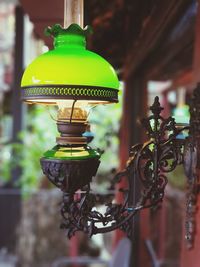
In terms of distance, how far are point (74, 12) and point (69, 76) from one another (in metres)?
0.20

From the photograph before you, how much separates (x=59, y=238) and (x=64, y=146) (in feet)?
11.1

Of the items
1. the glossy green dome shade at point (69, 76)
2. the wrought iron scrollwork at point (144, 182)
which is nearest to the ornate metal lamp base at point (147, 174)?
the wrought iron scrollwork at point (144, 182)

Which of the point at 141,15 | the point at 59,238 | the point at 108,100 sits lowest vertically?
the point at 59,238

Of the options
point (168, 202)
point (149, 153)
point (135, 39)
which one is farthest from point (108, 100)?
point (168, 202)

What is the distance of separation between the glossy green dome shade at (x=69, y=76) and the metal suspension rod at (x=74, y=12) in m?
0.06

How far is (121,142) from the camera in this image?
345cm

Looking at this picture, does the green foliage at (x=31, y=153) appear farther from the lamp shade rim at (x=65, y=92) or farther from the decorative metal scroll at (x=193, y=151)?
the lamp shade rim at (x=65, y=92)

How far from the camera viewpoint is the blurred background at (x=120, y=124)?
5.49 ft

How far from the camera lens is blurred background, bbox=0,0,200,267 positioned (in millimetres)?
1674

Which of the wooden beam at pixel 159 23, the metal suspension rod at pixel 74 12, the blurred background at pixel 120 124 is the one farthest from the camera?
the blurred background at pixel 120 124

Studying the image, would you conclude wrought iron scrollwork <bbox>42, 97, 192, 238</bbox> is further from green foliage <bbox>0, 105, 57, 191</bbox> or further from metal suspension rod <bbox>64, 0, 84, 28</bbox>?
green foliage <bbox>0, 105, 57, 191</bbox>

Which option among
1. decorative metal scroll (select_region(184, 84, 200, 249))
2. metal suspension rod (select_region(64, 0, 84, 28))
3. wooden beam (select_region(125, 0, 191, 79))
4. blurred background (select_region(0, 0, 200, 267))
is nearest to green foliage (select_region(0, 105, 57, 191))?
blurred background (select_region(0, 0, 200, 267))

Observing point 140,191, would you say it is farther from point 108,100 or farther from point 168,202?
point 168,202

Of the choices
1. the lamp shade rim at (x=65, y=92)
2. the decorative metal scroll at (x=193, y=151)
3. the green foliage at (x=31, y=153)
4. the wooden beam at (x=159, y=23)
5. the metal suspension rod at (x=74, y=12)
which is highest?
the wooden beam at (x=159, y=23)
